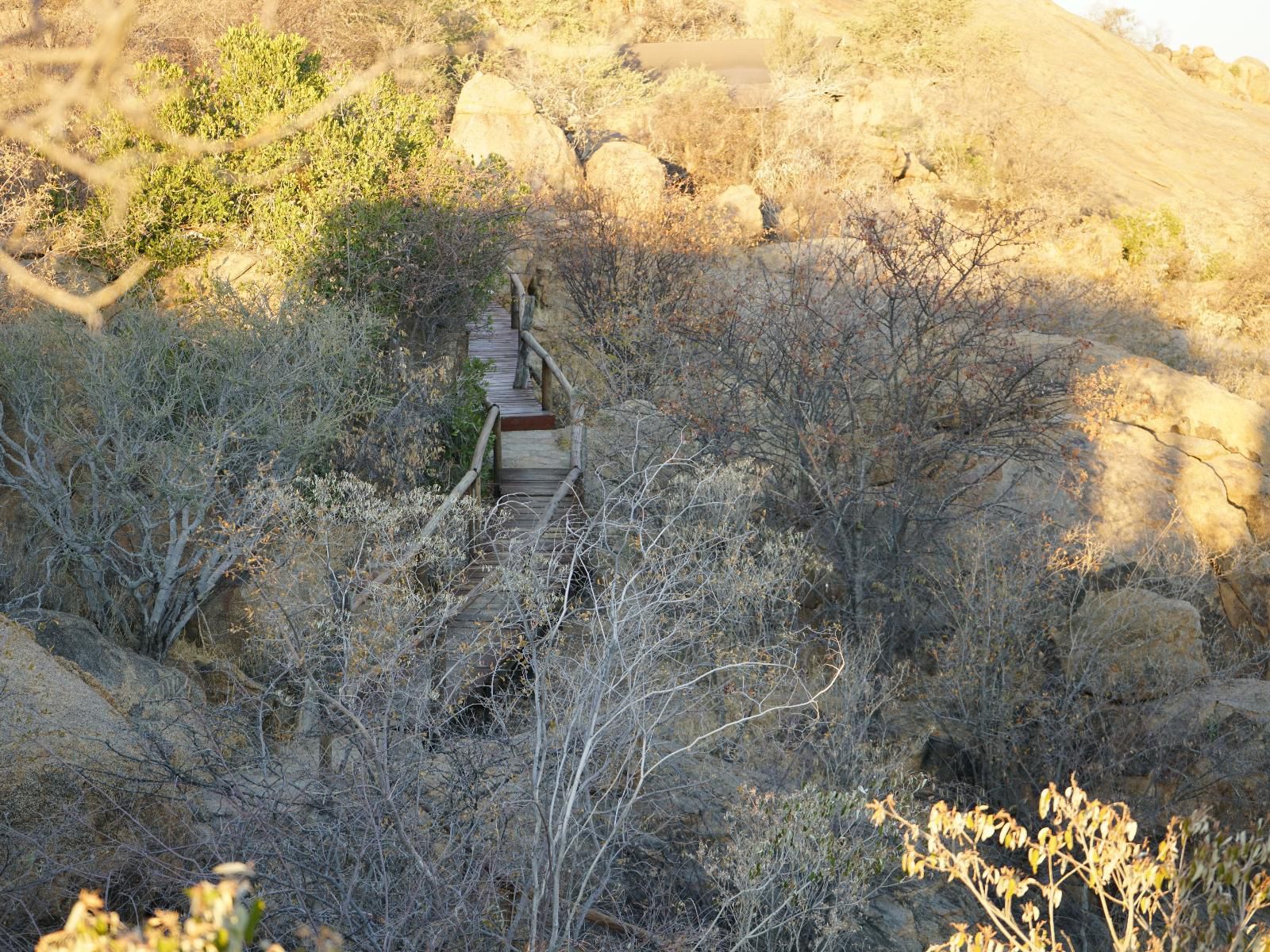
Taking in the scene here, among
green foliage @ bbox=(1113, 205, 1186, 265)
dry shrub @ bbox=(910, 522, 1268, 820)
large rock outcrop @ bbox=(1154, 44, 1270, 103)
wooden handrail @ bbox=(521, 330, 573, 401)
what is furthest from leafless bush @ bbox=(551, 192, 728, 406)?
large rock outcrop @ bbox=(1154, 44, 1270, 103)

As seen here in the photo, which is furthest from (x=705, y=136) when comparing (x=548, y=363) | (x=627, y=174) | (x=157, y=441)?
(x=157, y=441)

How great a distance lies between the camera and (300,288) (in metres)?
12.3

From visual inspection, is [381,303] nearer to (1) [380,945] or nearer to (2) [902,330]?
(2) [902,330]

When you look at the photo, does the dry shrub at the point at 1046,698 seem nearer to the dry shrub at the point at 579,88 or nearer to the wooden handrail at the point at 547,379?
the wooden handrail at the point at 547,379

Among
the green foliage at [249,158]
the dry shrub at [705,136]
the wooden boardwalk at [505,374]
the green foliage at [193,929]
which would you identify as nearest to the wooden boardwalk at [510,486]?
the wooden boardwalk at [505,374]

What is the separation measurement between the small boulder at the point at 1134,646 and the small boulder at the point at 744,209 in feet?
36.7

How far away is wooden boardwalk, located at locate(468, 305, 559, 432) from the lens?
13758mm

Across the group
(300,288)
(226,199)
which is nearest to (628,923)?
(300,288)

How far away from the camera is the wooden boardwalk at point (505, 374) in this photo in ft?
45.1

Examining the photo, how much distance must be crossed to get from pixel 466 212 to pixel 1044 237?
38.9 ft

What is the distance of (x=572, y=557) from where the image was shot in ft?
25.6

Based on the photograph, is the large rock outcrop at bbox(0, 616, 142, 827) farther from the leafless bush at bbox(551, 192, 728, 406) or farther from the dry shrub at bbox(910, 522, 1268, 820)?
the leafless bush at bbox(551, 192, 728, 406)

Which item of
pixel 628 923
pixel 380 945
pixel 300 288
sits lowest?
pixel 628 923

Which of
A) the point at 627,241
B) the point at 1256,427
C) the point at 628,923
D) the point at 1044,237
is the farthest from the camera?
the point at 1044,237
